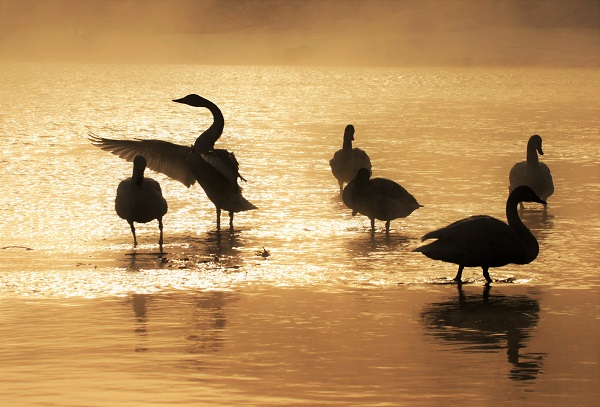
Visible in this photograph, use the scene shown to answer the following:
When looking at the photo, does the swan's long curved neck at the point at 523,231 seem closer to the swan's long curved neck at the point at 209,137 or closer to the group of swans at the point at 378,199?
the group of swans at the point at 378,199

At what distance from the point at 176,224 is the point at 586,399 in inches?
344

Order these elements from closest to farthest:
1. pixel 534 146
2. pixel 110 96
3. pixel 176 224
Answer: pixel 176 224
pixel 534 146
pixel 110 96

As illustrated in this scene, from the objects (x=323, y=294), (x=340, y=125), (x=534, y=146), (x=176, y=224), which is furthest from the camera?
(x=340, y=125)

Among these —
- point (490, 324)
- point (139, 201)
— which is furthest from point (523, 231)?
point (139, 201)

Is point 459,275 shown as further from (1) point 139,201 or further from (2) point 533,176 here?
(2) point 533,176

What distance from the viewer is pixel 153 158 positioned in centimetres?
1669

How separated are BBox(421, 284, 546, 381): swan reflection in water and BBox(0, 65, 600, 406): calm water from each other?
Result: 0.03 m

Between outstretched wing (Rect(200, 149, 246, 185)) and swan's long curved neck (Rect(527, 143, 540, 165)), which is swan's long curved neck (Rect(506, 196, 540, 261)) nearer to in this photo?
outstretched wing (Rect(200, 149, 246, 185))

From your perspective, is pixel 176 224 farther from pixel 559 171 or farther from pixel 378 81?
pixel 378 81

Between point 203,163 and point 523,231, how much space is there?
17.2ft

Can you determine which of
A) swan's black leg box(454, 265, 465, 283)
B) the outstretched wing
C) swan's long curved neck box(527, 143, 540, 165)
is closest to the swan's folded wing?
the outstretched wing

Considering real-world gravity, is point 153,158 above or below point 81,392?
above

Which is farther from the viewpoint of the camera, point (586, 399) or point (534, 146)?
point (534, 146)

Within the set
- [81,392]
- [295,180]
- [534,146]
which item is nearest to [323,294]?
[81,392]
